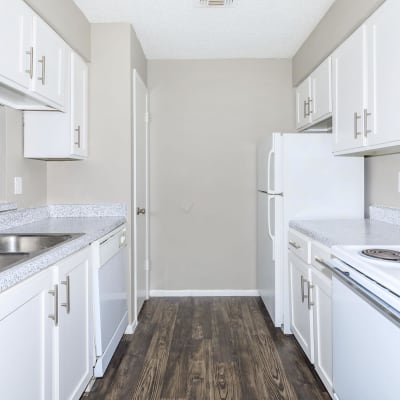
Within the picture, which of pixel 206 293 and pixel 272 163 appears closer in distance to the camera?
pixel 272 163

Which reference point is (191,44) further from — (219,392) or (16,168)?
(219,392)

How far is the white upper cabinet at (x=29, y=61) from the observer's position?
5.66 feet

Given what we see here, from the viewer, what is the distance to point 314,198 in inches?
110

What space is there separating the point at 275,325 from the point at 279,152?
138 centimetres

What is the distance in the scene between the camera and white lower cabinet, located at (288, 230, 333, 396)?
1945 mm

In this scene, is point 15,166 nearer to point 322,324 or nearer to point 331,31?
point 322,324

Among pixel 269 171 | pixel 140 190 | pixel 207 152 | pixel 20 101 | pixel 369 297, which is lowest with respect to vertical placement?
pixel 369 297

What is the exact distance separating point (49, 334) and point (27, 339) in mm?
191

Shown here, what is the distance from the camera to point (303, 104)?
334 centimetres

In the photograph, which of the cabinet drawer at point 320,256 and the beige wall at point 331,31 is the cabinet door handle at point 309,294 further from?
the beige wall at point 331,31

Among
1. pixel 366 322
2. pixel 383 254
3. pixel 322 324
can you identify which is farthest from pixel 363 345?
pixel 322 324

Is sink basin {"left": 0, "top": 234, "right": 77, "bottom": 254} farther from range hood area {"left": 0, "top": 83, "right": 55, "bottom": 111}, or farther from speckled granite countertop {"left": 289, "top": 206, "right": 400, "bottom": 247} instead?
speckled granite countertop {"left": 289, "top": 206, "right": 400, "bottom": 247}

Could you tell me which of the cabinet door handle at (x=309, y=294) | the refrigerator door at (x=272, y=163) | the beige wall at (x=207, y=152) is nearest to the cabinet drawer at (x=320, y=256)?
the cabinet door handle at (x=309, y=294)

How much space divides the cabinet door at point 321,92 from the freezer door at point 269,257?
74 centimetres
